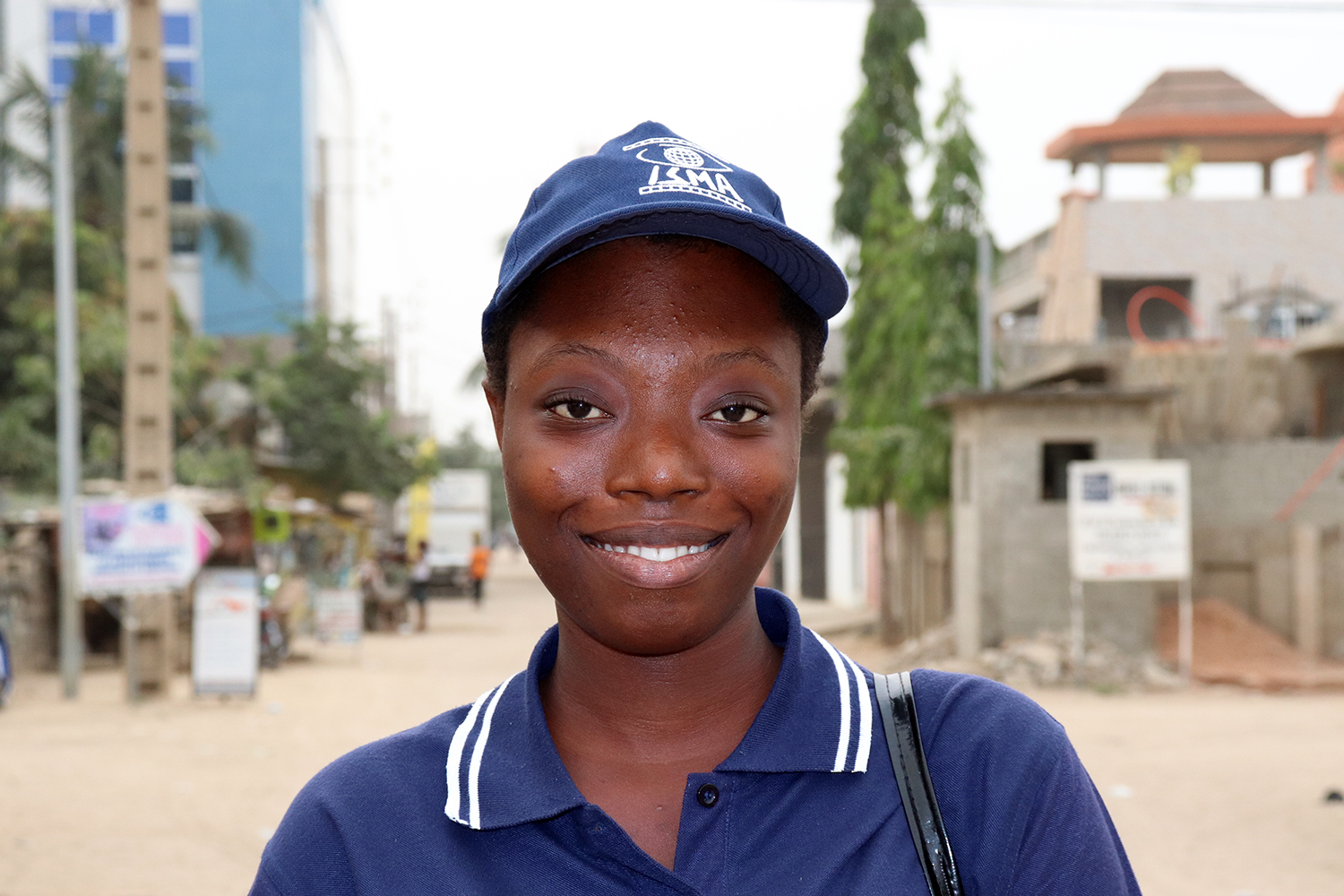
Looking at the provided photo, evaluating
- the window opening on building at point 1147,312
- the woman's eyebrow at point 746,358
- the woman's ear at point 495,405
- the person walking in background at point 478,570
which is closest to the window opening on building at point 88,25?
the person walking in background at point 478,570

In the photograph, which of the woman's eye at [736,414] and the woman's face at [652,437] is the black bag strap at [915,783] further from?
the woman's eye at [736,414]

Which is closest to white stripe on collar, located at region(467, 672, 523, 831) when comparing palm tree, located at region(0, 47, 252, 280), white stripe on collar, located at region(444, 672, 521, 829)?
white stripe on collar, located at region(444, 672, 521, 829)

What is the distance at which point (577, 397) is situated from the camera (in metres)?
1.37

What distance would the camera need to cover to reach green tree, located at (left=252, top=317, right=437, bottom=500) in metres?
26.9

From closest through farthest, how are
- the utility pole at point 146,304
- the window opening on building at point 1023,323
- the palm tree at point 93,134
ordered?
the utility pole at point 146,304 < the palm tree at point 93,134 < the window opening on building at point 1023,323

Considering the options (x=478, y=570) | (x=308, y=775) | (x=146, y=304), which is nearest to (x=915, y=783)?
(x=308, y=775)

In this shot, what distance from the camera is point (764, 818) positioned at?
4.30 feet

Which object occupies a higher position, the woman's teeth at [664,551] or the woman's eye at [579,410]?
the woman's eye at [579,410]

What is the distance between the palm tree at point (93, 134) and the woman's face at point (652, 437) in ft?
81.9

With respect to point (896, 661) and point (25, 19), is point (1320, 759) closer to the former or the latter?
point (896, 661)

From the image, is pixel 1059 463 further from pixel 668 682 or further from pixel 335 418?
pixel 335 418

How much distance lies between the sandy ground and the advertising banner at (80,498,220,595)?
1.31 metres

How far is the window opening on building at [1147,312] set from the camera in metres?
27.0

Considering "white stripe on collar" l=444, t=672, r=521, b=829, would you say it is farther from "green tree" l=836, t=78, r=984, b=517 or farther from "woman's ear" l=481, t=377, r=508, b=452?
"green tree" l=836, t=78, r=984, b=517
